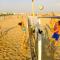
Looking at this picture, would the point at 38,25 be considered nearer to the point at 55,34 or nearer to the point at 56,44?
the point at 55,34

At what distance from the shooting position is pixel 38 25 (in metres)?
5.22

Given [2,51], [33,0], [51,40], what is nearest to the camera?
[51,40]

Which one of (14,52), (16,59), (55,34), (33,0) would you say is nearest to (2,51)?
(14,52)

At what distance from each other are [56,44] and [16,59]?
10.0 ft

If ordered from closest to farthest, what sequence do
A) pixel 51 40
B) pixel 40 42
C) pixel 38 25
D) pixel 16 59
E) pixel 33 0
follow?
1. pixel 40 42
2. pixel 38 25
3. pixel 51 40
4. pixel 33 0
5. pixel 16 59

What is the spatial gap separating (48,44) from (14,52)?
417 centimetres

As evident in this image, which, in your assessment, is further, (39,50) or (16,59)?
(16,59)

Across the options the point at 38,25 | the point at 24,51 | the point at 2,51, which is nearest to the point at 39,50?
the point at 38,25

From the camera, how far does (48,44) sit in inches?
233

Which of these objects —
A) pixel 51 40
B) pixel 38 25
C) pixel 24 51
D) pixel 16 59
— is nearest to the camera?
pixel 38 25

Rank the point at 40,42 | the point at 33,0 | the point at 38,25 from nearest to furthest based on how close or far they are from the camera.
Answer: the point at 40,42 → the point at 38,25 → the point at 33,0

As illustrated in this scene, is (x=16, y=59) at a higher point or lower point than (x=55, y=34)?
lower

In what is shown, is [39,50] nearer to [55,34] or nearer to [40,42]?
[40,42]

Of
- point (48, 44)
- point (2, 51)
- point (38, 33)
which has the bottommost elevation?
Answer: point (2, 51)
